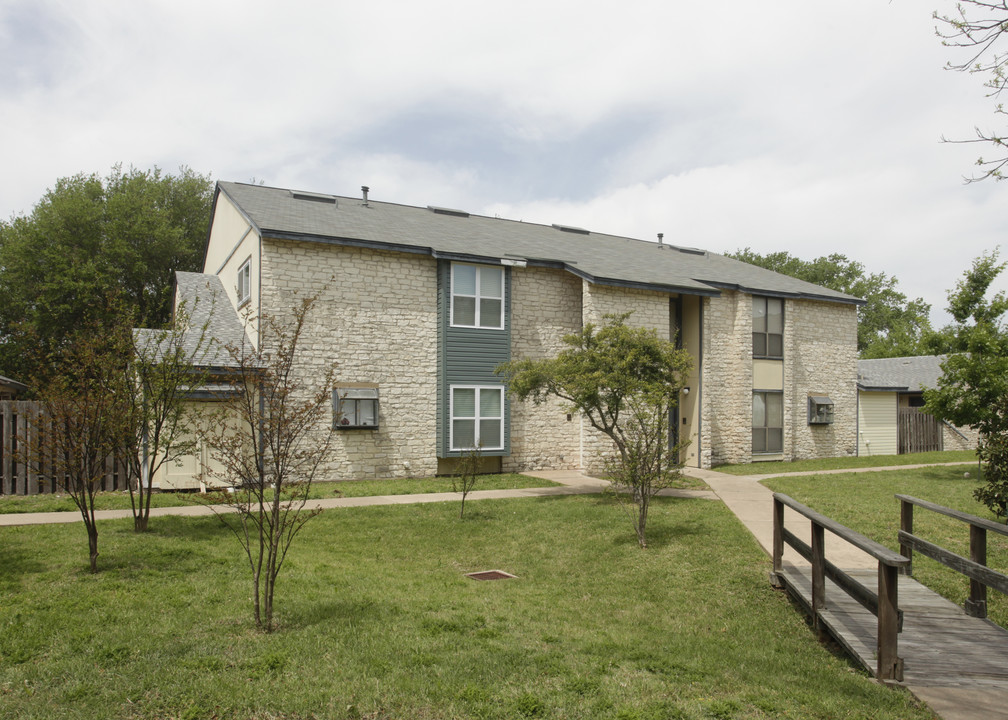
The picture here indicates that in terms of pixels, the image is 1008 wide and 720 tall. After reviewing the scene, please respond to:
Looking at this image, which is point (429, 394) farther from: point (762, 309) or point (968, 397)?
point (968, 397)

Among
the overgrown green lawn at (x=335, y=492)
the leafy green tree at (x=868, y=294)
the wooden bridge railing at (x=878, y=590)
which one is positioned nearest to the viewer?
the wooden bridge railing at (x=878, y=590)

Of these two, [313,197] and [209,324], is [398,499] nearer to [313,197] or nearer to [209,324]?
[209,324]

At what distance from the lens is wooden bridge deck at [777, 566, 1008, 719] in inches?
180

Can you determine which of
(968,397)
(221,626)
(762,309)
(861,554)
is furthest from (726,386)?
→ (221,626)

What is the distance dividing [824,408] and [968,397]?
19.9ft

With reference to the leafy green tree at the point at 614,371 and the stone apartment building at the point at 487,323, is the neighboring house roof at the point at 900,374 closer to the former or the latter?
the stone apartment building at the point at 487,323

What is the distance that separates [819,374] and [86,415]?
72.6 ft

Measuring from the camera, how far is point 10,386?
827 inches

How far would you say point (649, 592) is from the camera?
25.7 feet

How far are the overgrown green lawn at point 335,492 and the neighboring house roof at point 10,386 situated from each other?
837 centimetres

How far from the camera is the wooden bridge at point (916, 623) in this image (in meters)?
4.58

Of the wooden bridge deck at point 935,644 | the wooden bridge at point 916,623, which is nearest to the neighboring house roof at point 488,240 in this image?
the wooden bridge at point 916,623

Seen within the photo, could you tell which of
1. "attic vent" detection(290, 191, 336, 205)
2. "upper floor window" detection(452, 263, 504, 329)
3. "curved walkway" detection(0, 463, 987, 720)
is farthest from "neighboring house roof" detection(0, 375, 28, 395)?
"upper floor window" detection(452, 263, 504, 329)

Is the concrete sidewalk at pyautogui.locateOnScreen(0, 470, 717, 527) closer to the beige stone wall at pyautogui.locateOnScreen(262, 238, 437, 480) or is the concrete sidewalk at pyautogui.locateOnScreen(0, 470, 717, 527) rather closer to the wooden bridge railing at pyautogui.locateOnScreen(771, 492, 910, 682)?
the beige stone wall at pyautogui.locateOnScreen(262, 238, 437, 480)
